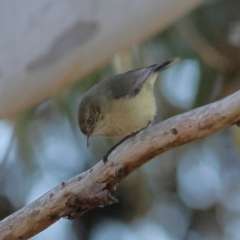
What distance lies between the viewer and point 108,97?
3.23 ft

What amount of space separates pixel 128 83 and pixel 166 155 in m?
0.53

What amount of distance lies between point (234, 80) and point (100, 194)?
29.0 inches

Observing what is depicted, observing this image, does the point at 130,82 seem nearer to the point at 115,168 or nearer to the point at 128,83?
the point at 128,83

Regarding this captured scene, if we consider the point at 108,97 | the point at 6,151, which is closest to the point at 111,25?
the point at 108,97

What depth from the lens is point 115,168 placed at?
0.71m

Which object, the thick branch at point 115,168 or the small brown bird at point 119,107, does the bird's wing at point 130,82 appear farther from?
the thick branch at point 115,168

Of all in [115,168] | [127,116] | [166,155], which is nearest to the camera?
[115,168]

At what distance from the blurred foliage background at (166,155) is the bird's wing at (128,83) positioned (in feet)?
0.61

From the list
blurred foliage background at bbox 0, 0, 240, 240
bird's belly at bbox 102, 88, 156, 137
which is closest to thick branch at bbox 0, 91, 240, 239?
bird's belly at bbox 102, 88, 156, 137

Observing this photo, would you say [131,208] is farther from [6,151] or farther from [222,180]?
[6,151]

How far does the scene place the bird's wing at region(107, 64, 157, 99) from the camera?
38.4 inches

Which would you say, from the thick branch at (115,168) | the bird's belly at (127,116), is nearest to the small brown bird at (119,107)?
the bird's belly at (127,116)

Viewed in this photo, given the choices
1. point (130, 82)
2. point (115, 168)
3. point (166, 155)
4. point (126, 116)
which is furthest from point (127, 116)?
point (166, 155)

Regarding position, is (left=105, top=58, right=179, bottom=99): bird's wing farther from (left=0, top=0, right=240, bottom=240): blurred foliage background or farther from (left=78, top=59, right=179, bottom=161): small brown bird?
(left=0, top=0, right=240, bottom=240): blurred foliage background
